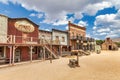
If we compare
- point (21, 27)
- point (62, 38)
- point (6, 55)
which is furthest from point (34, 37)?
point (62, 38)

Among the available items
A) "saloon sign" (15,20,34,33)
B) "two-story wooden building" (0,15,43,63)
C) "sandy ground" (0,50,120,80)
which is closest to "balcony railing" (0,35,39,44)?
"two-story wooden building" (0,15,43,63)

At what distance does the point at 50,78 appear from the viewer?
12375mm

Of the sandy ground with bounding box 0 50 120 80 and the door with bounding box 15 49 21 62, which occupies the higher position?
the door with bounding box 15 49 21 62

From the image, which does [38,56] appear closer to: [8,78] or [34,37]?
[34,37]

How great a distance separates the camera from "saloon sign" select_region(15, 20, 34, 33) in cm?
2256

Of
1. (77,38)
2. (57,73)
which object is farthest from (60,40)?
(57,73)

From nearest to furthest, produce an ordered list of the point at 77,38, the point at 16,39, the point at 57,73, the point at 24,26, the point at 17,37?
the point at 57,73
the point at 16,39
the point at 17,37
the point at 24,26
the point at 77,38

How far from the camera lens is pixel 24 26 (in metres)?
23.5

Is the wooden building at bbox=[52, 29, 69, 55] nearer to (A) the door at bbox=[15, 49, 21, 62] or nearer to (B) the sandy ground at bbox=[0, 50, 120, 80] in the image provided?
(A) the door at bbox=[15, 49, 21, 62]

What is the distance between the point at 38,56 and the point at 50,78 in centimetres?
1469

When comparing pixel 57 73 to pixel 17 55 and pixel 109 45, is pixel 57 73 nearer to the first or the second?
pixel 17 55

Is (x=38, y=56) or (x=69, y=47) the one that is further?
(x=69, y=47)

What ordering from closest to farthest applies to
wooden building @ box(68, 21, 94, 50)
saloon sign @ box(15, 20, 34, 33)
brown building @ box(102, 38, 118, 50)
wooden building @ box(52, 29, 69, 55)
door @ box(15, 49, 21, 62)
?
1. door @ box(15, 49, 21, 62)
2. saloon sign @ box(15, 20, 34, 33)
3. wooden building @ box(52, 29, 69, 55)
4. wooden building @ box(68, 21, 94, 50)
5. brown building @ box(102, 38, 118, 50)

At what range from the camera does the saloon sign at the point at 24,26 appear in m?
22.6
